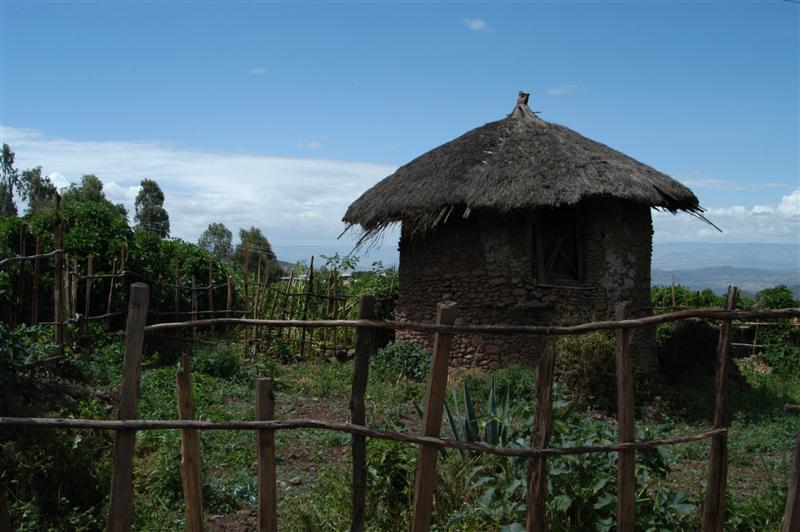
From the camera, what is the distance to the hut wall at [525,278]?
31.6 ft

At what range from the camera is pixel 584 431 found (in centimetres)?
388

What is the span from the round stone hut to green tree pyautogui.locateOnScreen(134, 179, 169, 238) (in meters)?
20.2

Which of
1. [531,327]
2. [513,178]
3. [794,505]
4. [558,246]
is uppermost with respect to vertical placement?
[513,178]

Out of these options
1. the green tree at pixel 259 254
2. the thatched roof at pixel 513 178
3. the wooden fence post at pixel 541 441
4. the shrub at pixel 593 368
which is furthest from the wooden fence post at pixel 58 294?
the green tree at pixel 259 254

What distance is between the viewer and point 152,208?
2894 centimetres

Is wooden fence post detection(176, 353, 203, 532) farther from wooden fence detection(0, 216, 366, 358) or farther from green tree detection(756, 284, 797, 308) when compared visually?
green tree detection(756, 284, 797, 308)

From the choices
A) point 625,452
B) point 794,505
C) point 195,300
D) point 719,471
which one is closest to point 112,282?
A: point 195,300

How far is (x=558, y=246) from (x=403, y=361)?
263 cm

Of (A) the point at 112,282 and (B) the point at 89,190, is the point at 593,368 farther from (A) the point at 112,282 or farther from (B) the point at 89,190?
(B) the point at 89,190

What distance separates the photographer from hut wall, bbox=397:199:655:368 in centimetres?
964

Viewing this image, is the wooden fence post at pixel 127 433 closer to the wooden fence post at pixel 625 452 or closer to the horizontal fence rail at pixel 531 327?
the horizontal fence rail at pixel 531 327

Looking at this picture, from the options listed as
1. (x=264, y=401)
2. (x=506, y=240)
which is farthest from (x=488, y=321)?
(x=264, y=401)

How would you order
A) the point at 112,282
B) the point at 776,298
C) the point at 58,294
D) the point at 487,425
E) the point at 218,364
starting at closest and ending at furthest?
1. the point at 487,425
2. the point at 58,294
3. the point at 218,364
4. the point at 112,282
5. the point at 776,298

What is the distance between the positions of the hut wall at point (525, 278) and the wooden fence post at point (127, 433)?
23.1ft
